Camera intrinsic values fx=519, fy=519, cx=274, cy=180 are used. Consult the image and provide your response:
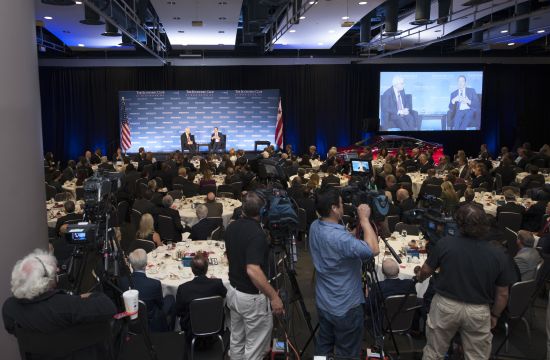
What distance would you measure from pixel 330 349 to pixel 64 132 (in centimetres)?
1954

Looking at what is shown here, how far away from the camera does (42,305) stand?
3.02 meters

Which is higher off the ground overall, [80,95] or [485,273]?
[80,95]

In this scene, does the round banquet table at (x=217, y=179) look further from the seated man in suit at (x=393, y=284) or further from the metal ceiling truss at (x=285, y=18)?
the seated man in suit at (x=393, y=284)

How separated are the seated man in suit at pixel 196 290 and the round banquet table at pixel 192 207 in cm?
416

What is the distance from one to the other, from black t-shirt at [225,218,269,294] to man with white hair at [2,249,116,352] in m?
1.26

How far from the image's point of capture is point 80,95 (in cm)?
2112

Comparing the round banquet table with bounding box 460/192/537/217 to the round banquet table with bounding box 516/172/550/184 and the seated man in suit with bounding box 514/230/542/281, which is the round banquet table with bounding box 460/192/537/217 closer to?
the round banquet table with bounding box 516/172/550/184

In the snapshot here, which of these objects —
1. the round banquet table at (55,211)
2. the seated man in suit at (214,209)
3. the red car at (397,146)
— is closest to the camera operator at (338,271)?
the seated man in suit at (214,209)

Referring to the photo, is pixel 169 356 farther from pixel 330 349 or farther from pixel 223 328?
pixel 330 349

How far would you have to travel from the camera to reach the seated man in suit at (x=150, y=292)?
520 centimetres

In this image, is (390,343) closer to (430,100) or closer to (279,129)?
(279,129)

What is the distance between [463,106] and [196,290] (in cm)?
1929

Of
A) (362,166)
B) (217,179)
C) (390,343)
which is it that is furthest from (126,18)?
(390,343)

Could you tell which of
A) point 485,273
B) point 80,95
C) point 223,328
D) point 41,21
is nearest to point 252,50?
point 80,95
